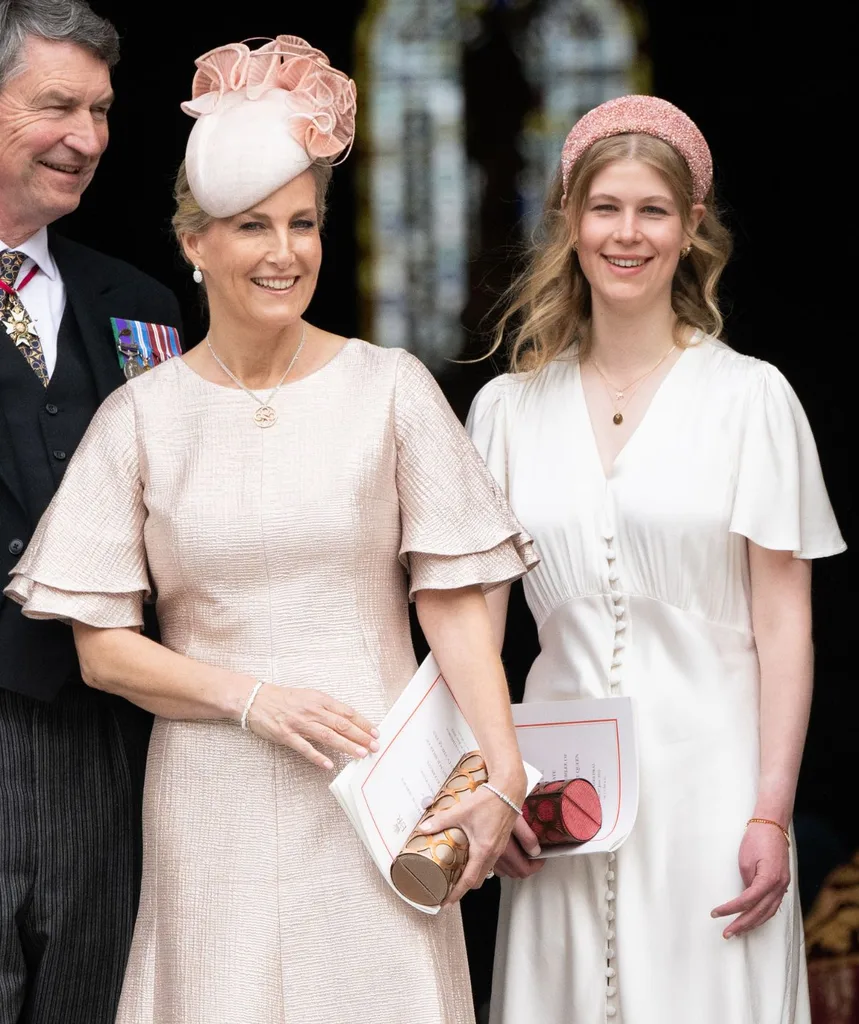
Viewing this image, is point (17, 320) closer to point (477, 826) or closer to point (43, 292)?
point (43, 292)

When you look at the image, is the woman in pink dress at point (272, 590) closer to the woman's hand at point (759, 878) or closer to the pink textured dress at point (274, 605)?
the pink textured dress at point (274, 605)

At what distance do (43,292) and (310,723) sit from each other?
3.65 feet

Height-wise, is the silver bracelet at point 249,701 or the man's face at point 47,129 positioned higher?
the man's face at point 47,129

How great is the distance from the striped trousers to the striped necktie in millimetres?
559

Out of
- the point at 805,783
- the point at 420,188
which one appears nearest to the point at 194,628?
the point at 805,783

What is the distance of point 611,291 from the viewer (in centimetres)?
294

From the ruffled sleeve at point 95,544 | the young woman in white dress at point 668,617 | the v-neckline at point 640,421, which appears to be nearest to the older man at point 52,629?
the ruffled sleeve at point 95,544

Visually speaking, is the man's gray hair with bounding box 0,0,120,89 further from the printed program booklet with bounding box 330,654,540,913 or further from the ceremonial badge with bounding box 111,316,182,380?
the printed program booklet with bounding box 330,654,540,913

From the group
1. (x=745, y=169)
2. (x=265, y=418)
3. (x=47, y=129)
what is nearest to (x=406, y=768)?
(x=265, y=418)

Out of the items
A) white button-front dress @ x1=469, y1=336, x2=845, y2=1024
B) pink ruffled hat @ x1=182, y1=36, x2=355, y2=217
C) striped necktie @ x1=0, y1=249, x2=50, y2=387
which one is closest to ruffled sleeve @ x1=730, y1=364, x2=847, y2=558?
white button-front dress @ x1=469, y1=336, x2=845, y2=1024

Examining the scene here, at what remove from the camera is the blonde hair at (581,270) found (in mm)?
2947

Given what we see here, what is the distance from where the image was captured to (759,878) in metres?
2.79

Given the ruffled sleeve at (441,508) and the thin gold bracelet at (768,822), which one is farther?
the thin gold bracelet at (768,822)

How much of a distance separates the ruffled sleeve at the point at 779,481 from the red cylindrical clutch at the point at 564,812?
0.49 m
